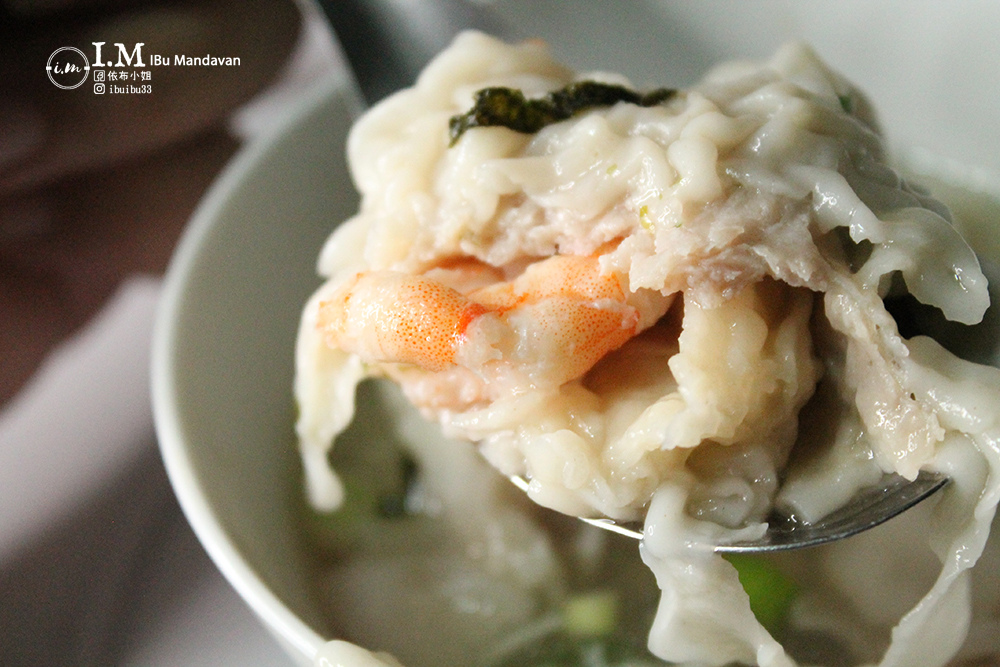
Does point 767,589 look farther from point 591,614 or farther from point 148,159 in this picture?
point 148,159

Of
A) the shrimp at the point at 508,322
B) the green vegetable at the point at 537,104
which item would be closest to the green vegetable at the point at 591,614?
the shrimp at the point at 508,322

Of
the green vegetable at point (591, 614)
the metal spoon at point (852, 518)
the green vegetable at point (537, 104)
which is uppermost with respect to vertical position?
the green vegetable at point (537, 104)

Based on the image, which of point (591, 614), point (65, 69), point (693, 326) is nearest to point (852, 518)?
point (693, 326)

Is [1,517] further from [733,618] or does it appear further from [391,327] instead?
[733,618]

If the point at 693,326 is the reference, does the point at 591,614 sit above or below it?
below

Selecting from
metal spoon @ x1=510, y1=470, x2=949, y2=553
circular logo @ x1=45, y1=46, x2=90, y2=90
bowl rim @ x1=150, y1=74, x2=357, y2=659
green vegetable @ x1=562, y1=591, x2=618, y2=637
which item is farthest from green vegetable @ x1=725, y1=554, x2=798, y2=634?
circular logo @ x1=45, y1=46, x2=90, y2=90

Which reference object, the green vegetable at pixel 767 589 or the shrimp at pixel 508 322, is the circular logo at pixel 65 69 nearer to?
the shrimp at pixel 508 322

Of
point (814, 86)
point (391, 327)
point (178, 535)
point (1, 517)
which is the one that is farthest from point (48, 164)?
point (814, 86)
